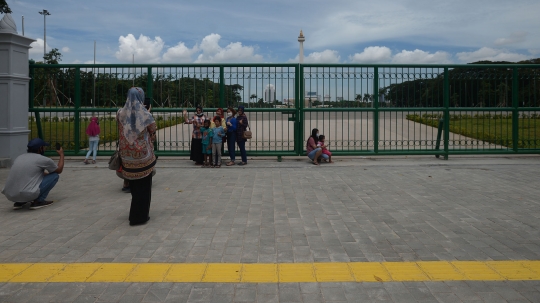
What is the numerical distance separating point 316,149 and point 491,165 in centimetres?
437

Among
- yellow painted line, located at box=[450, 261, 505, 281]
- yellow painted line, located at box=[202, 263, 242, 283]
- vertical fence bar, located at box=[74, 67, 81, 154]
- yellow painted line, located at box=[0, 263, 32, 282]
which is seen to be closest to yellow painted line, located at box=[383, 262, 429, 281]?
yellow painted line, located at box=[450, 261, 505, 281]

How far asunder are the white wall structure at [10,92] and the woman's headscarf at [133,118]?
258 inches

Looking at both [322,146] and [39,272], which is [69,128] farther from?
[39,272]

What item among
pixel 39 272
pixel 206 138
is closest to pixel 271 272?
pixel 39 272

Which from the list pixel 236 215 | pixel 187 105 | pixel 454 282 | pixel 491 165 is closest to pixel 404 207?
pixel 236 215

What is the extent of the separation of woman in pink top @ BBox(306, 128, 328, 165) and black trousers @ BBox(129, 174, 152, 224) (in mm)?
6265

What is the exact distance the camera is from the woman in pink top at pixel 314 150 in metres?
12.5

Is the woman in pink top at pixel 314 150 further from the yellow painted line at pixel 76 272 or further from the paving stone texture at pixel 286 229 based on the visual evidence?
the yellow painted line at pixel 76 272

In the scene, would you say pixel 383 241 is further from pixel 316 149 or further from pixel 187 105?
pixel 187 105

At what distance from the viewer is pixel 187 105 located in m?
13.2

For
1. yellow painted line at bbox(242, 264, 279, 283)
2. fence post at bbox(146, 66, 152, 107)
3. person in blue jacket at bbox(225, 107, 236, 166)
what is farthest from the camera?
fence post at bbox(146, 66, 152, 107)

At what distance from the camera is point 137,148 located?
21.8 ft

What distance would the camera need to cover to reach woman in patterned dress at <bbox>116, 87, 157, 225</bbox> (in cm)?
659

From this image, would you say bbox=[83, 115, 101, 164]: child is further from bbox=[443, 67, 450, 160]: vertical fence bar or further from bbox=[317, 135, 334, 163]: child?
bbox=[443, 67, 450, 160]: vertical fence bar
